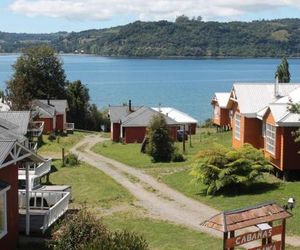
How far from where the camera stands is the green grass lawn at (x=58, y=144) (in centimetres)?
4862

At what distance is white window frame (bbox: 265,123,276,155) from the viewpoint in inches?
1238

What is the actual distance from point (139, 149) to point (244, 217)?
116 feet

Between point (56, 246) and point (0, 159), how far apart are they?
3.14 meters

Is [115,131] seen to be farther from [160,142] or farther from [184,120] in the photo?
[160,142]

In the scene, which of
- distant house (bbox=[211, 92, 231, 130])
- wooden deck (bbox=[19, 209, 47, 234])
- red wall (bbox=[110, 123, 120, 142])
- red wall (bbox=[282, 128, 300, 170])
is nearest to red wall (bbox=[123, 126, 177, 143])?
red wall (bbox=[110, 123, 120, 142])

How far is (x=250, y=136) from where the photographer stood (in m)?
36.2

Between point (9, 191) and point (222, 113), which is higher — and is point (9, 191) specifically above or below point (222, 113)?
above

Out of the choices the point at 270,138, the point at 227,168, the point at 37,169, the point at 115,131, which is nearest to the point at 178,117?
the point at 115,131

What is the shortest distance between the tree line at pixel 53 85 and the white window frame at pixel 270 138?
174 feet

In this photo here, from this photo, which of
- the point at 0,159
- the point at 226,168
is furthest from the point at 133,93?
the point at 0,159

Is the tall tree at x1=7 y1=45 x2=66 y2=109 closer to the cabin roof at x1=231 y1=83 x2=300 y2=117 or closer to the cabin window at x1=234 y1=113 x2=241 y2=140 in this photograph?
the cabin roof at x1=231 y1=83 x2=300 y2=117

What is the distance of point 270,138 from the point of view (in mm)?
32250

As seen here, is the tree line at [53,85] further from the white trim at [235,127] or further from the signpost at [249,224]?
the signpost at [249,224]

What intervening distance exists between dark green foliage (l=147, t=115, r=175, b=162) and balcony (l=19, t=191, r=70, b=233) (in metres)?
16.7
